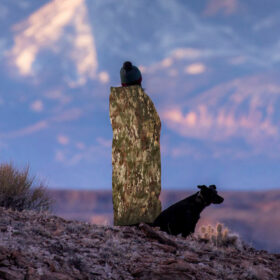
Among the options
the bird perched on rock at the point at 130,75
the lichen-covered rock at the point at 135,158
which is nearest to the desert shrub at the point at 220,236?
the lichen-covered rock at the point at 135,158

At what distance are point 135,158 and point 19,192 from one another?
3.88 m

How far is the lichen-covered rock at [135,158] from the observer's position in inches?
448

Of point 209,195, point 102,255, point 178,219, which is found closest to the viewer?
point 102,255

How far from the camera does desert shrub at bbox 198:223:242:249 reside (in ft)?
40.6

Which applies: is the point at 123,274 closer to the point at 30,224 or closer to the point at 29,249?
the point at 29,249

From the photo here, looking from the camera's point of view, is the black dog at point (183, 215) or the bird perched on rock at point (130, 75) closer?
the black dog at point (183, 215)

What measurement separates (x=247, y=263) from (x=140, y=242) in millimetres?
2113

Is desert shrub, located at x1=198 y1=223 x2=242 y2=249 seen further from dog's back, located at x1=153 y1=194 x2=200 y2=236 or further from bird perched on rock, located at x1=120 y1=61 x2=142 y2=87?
bird perched on rock, located at x1=120 y1=61 x2=142 y2=87

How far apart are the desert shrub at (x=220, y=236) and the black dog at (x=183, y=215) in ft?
2.56

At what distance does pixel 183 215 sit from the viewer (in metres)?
11.6

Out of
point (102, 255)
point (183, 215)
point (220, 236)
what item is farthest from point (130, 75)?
point (102, 255)

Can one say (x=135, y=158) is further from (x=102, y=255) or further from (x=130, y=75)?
(x=102, y=255)

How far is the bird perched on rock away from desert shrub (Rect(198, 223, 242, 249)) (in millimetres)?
4373

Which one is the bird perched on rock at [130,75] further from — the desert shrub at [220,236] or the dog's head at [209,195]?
the desert shrub at [220,236]
